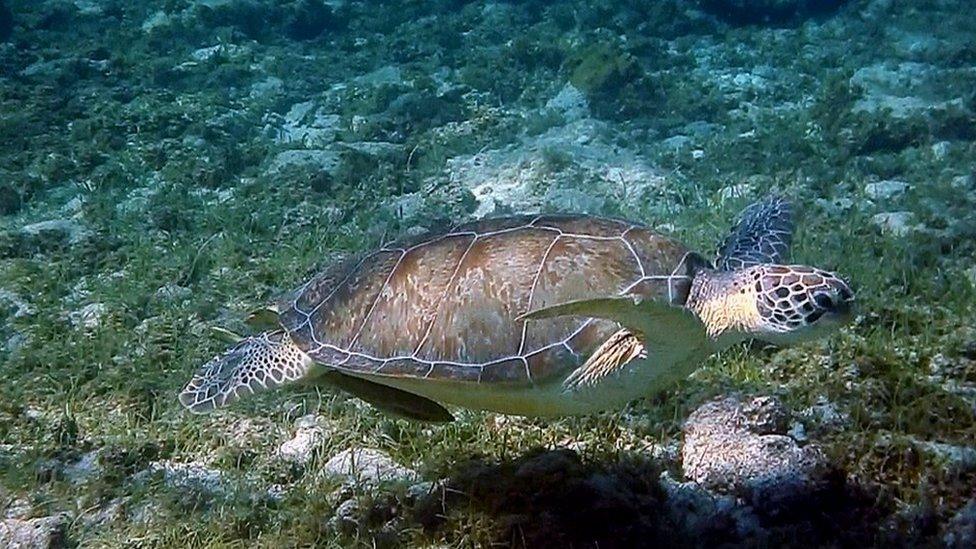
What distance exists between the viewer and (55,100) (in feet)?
26.7

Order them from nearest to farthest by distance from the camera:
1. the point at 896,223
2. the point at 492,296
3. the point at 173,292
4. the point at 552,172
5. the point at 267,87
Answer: the point at 492,296 → the point at 173,292 → the point at 896,223 → the point at 552,172 → the point at 267,87

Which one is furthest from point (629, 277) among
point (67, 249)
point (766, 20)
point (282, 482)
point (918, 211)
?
point (766, 20)

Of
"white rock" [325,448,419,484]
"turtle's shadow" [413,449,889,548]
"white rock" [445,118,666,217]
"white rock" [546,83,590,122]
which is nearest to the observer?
"turtle's shadow" [413,449,889,548]

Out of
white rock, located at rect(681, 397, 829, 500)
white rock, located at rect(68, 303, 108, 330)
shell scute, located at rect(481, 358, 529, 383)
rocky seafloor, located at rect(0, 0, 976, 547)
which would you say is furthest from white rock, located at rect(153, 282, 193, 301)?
white rock, located at rect(681, 397, 829, 500)

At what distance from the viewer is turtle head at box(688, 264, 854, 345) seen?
7.36 feet

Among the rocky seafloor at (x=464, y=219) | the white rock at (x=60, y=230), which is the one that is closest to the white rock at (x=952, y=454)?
the rocky seafloor at (x=464, y=219)

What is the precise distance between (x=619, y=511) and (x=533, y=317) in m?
0.79

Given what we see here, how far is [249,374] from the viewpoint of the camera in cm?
309

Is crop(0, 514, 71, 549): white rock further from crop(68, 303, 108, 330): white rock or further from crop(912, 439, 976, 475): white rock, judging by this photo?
crop(912, 439, 976, 475): white rock

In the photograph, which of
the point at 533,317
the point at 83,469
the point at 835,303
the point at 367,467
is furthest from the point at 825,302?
the point at 83,469

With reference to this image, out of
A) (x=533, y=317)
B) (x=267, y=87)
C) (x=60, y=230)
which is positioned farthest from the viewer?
(x=267, y=87)

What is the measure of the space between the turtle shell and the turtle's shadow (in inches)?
17.7

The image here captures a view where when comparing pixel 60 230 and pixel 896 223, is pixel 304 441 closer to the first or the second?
pixel 60 230

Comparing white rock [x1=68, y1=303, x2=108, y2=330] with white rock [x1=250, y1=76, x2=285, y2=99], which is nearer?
white rock [x1=68, y1=303, x2=108, y2=330]
